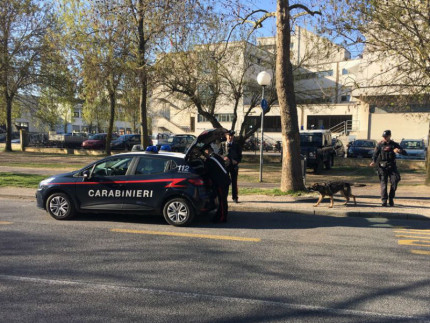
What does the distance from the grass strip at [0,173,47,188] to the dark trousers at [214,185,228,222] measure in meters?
7.95

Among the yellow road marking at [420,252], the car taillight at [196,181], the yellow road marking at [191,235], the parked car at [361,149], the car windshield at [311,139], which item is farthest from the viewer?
the parked car at [361,149]

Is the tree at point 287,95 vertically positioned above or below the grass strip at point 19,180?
above

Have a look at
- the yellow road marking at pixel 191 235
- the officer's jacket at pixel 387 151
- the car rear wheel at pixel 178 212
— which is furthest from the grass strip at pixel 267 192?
the yellow road marking at pixel 191 235

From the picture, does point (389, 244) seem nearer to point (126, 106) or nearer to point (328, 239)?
point (328, 239)

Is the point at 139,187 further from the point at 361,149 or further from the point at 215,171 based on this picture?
the point at 361,149

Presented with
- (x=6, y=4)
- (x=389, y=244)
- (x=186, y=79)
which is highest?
(x=6, y=4)

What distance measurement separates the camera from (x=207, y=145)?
25.7 ft

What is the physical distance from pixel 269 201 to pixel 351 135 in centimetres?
3426

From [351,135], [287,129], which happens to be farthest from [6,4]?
[351,135]

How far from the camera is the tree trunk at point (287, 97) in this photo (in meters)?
10.5

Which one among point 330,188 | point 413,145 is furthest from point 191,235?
point 413,145

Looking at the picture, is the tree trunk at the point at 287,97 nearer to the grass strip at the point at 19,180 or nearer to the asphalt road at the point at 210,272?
the asphalt road at the point at 210,272

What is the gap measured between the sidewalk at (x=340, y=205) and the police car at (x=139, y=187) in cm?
246

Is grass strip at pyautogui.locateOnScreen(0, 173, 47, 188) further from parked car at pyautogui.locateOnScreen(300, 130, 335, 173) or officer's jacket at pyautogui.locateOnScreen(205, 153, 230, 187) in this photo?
parked car at pyautogui.locateOnScreen(300, 130, 335, 173)
